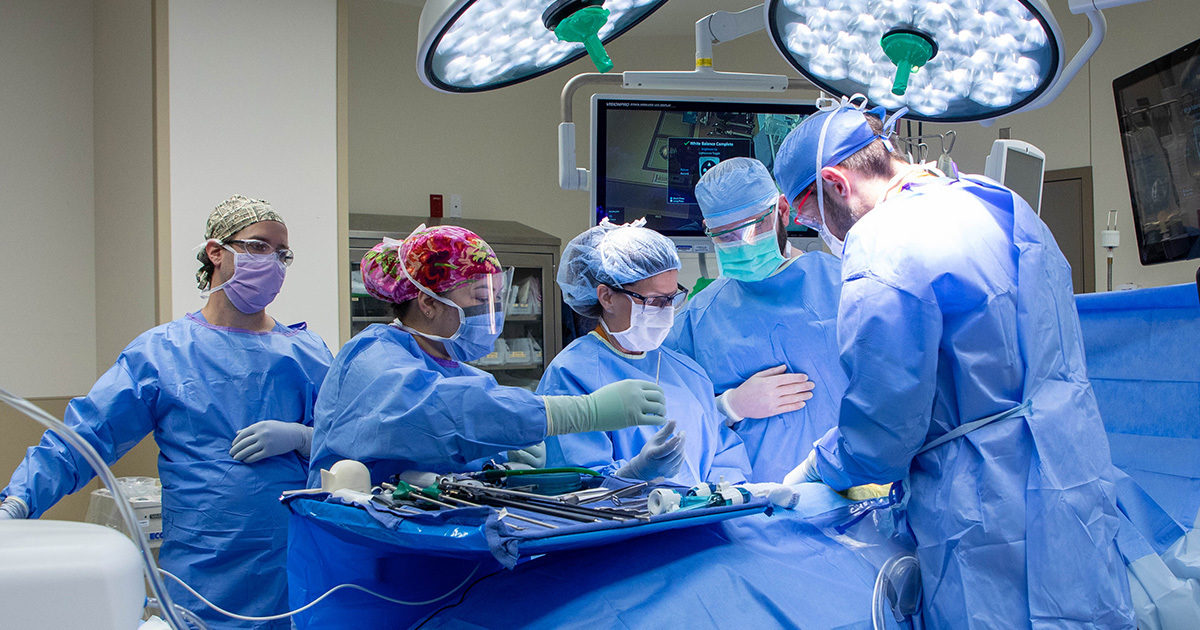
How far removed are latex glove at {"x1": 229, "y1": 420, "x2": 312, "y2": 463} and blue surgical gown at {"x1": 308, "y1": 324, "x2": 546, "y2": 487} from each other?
48cm

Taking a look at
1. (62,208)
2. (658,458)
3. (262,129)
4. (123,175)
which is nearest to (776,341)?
(658,458)

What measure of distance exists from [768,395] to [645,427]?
35cm

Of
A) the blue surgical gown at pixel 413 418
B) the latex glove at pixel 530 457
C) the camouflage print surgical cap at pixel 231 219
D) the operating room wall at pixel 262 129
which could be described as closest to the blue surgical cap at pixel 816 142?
the blue surgical gown at pixel 413 418

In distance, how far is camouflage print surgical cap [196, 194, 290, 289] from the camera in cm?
222

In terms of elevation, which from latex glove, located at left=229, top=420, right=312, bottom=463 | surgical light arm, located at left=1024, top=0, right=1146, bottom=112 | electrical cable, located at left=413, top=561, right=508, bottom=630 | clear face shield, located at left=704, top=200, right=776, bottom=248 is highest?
surgical light arm, located at left=1024, top=0, right=1146, bottom=112

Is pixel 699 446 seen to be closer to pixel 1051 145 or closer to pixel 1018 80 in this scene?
pixel 1018 80

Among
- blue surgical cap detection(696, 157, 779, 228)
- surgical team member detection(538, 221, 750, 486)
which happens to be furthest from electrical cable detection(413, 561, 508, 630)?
blue surgical cap detection(696, 157, 779, 228)

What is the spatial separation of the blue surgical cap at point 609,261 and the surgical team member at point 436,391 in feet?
0.69

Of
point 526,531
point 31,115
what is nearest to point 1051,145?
point 526,531

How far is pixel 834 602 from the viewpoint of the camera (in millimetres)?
1341

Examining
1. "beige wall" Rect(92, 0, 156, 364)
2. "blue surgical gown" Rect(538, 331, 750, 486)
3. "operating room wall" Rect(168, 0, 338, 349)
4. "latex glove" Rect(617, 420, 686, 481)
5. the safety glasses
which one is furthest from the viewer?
"beige wall" Rect(92, 0, 156, 364)

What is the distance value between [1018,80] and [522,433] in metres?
1.08

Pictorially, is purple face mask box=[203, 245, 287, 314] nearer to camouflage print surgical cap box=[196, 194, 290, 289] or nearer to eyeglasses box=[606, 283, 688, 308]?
camouflage print surgical cap box=[196, 194, 290, 289]

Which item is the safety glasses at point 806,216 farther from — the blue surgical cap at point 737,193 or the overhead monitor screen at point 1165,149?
the overhead monitor screen at point 1165,149
